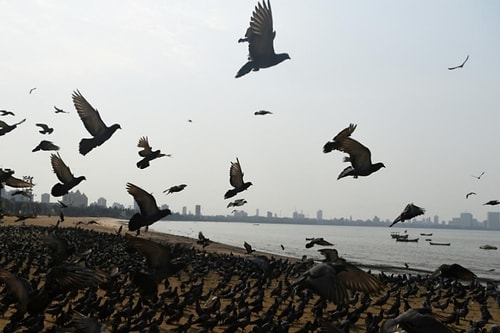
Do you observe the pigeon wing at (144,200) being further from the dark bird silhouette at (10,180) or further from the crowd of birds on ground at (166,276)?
the dark bird silhouette at (10,180)

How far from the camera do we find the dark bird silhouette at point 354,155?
10609mm

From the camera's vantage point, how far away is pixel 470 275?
8.70m

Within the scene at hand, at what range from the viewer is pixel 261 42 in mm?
10086

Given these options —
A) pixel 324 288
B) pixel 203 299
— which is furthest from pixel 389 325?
pixel 203 299

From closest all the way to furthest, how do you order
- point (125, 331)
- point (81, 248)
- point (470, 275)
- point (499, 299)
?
point (470, 275)
point (125, 331)
point (499, 299)
point (81, 248)

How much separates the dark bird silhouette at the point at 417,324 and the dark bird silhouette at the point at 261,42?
4845 mm

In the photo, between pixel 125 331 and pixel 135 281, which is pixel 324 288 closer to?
pixel 135 281

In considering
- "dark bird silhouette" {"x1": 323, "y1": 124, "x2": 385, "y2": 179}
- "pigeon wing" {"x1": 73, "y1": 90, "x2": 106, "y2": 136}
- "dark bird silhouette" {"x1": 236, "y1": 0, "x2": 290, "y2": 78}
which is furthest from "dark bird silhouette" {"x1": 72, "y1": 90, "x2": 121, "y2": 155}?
"dark bird silhouette" {"x1": 323, "y1": 124, "x2": 385, "y2": 179}

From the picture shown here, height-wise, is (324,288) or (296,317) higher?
(324,288)

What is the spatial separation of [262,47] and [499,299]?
22.0 m

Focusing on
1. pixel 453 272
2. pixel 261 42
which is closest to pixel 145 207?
pixel 261 42

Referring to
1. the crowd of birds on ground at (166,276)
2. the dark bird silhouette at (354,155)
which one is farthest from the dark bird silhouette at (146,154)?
the dark bird silhouette at (354,155)

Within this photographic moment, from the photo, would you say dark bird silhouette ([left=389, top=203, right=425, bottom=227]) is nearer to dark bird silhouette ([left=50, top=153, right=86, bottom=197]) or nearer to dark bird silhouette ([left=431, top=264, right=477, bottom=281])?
dark bird silhouette ([left=431, top=264, right=477, bottom=281])

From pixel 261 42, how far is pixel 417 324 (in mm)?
5547
